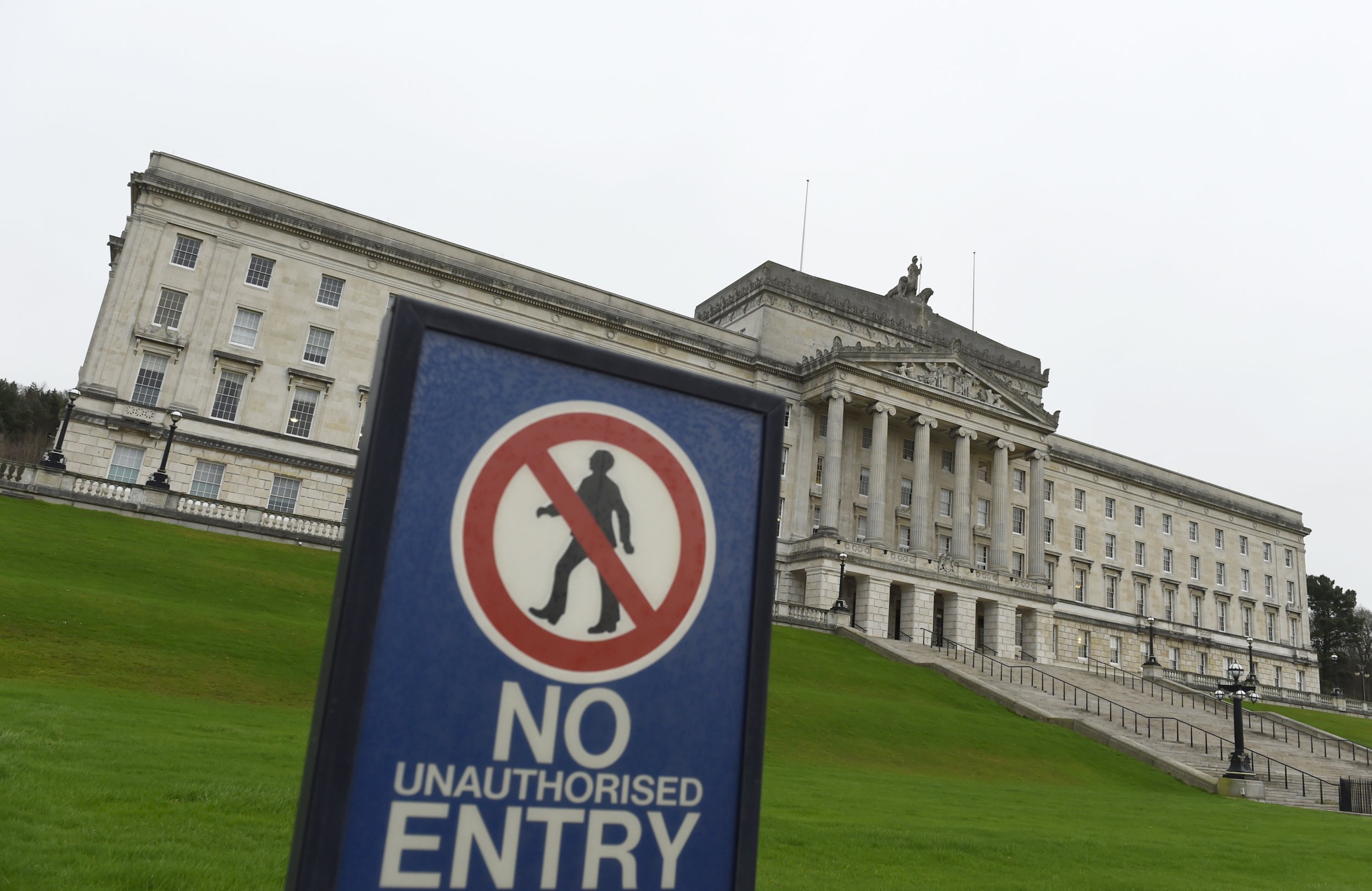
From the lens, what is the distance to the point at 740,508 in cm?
309

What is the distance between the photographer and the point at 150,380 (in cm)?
4516

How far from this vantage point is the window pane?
4309 centimetres

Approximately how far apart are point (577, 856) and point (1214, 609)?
90.2 meters

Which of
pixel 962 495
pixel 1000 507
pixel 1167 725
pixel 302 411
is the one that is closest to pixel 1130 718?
pixel 1167 725

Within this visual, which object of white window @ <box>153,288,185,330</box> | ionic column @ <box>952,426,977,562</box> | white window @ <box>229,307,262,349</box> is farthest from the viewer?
ionic column @ <box>952,426,977,562</box>

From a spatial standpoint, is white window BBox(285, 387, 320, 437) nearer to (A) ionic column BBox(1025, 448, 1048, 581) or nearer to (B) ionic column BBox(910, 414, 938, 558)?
(B) ionic column BBox(910, 414, 938, 558)

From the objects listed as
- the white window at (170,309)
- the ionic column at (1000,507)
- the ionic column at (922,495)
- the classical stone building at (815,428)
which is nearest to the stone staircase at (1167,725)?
the classical stone building at (815,428)

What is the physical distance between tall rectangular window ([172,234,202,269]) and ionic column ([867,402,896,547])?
1569 inches

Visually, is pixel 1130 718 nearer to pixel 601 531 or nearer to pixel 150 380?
pixel 601 531

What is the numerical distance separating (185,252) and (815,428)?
3773cm

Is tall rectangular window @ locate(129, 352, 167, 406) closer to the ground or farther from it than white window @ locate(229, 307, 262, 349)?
closer to the ground

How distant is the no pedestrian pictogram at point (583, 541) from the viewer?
8.57ft

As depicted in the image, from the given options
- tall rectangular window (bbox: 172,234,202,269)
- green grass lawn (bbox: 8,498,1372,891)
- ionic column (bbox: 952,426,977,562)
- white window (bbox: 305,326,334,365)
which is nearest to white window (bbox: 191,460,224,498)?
white window (bbox: 305,326,334,365)

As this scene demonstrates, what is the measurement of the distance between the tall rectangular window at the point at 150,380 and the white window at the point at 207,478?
3796mm
